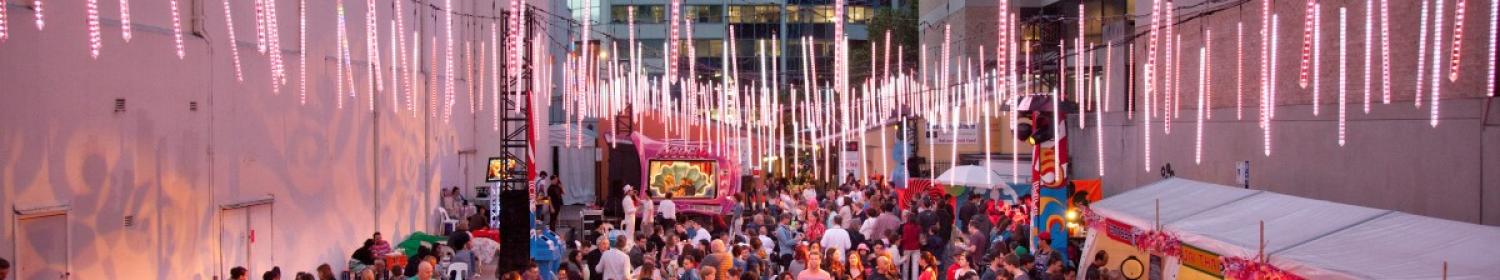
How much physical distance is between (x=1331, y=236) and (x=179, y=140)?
10135 millimetres

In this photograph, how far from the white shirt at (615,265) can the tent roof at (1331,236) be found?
205 inches

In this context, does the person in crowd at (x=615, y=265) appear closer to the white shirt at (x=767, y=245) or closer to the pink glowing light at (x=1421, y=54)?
the white shirt at (x=767, y=245)

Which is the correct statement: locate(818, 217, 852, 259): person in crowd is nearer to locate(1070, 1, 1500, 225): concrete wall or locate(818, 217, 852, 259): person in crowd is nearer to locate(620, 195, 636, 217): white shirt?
locate(1070, 1, 1500, 225): concrete wall

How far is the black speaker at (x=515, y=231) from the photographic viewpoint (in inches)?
677

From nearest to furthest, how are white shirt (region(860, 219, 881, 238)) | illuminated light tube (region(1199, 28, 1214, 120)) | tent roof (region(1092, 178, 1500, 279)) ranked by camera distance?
tent roof (region(1092, 178, 1500, 279)) → white shirt (region(860, 219, 881, 238)) → illuminated light tube (region(1199, 28, 1214, 120))

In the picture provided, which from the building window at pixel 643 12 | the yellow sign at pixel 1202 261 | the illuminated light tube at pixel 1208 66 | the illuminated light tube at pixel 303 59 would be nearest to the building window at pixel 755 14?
the building window at pixel 643 12

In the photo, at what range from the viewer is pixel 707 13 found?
85.1 m

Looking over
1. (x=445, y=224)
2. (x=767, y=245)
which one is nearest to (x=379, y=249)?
(x=767, y=245)

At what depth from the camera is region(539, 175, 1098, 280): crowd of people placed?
46.0ft

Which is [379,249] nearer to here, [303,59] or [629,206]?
[303,59]

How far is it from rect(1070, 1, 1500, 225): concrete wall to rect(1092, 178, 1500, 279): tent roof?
1.66m

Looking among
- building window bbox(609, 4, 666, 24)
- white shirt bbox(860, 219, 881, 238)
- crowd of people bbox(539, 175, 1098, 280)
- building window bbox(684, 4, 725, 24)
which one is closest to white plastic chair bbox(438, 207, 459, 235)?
crowd of people bbox(539, 175, 1098, 280)

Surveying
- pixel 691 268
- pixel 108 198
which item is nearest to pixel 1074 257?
pixel 691 268

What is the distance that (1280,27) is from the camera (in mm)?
18828
